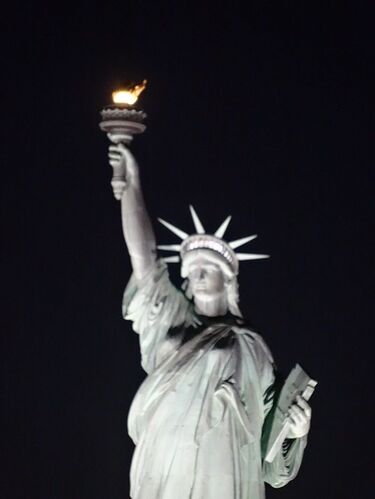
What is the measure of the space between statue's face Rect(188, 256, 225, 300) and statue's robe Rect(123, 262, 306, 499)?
0.16m

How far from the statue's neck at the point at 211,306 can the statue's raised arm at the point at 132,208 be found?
1.68ft

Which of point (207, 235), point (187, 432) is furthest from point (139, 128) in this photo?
point (187, 432)

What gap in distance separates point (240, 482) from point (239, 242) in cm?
164

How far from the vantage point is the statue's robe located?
57.1 ft

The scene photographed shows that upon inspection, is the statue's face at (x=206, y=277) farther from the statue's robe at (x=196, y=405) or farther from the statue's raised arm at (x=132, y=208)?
the statue's raised arm at (x=132, y=208)

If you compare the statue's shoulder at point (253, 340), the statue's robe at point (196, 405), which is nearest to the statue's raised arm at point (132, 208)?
the statue's robe at point (196, 405)

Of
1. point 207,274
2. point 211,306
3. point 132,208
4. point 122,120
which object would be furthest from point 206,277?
point 122,120

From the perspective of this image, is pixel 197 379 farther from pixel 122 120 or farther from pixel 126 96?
pixel 126 96

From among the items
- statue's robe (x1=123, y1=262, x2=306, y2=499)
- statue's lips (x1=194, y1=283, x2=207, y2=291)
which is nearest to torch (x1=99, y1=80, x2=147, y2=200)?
statue's robe (x1=123, y1=262, x2=306, y2=499)

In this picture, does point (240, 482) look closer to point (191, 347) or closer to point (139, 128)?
point (191, 347)

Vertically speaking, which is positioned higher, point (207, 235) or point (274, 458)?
point (207, 235)

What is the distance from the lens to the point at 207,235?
17.8 metres

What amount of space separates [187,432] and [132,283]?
1.12m

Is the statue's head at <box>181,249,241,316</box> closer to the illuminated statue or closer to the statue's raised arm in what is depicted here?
the illuminated statue
